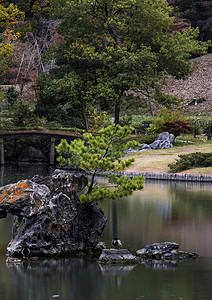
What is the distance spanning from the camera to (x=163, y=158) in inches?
1350

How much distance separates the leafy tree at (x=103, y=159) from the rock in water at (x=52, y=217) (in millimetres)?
456

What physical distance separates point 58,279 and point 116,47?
97.5 feet

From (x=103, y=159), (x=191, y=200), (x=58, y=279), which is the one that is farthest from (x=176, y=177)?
(x=58, y=279)

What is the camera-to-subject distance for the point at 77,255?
1538cm

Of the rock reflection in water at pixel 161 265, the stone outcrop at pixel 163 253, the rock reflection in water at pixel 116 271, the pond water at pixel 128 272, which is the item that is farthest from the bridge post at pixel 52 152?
the rock reflection in water at pixel 116 271

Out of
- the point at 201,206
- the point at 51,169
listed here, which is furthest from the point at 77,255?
the point at 51,169

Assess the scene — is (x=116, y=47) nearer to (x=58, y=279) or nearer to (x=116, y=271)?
(x=116, y=271)

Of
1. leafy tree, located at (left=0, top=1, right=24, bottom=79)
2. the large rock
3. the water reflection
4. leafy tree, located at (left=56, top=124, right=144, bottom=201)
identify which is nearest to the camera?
leafy tree, located at (left=56, top=124, right=144, bottom=201)

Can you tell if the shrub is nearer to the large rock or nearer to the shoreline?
the large rock

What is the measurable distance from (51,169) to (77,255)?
2322 cm

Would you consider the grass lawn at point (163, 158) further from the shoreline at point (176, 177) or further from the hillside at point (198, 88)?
the hillside at point (198, 88)

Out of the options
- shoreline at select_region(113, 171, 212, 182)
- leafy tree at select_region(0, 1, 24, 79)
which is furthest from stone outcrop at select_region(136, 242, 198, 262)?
leafy tree at select_region(0, 1, 24, 79)

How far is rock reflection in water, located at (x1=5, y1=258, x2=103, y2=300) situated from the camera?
12.5 metres

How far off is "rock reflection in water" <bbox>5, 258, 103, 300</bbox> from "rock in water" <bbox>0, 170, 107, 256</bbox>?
21.3 inches
